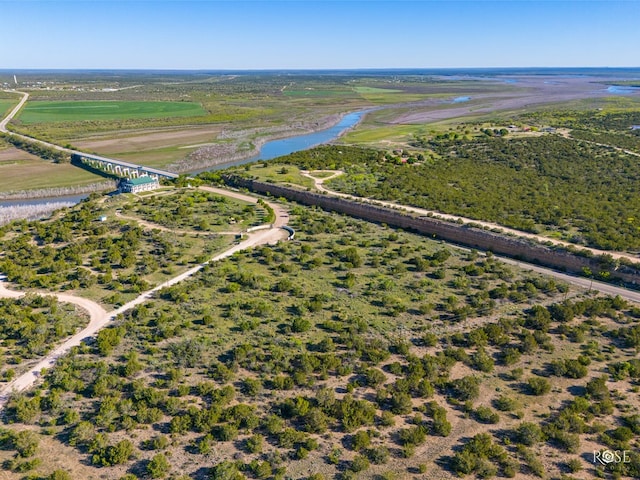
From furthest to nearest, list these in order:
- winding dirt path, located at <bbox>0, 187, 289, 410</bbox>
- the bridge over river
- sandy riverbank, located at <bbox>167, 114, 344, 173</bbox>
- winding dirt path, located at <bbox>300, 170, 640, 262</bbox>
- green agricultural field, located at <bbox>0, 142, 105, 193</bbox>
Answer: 1. sandy riverbank, located at <bbox>167, 114, 344, 173</bbox>
2. the bridge over river
3. green agricultural field, located at <bbox>0, 142, 105, 193</bbox>
4. winding dirt path, located at <bbox>300, 170, 640, 262</bbox>
5. winding dirt path, located at <bbox>0, 187, 289, 410</bbox>

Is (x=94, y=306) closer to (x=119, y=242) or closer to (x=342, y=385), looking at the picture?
(x=119, y=242)

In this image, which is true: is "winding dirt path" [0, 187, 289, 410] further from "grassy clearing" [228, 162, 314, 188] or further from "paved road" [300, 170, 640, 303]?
"paved road" [300, 170, 640, 303]

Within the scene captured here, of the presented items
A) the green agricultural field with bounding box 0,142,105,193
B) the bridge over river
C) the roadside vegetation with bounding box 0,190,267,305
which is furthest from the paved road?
the green agricultural field with bounding box 0,142,105,193

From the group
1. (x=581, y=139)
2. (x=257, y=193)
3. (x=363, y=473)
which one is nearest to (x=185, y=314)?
(x=363, y=473)

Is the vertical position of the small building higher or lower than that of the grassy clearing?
lower

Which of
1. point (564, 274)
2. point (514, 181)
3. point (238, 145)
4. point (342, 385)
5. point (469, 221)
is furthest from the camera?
Result: point (238, 145)

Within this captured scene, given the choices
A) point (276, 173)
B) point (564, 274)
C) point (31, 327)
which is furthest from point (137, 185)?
point (564, 274)
